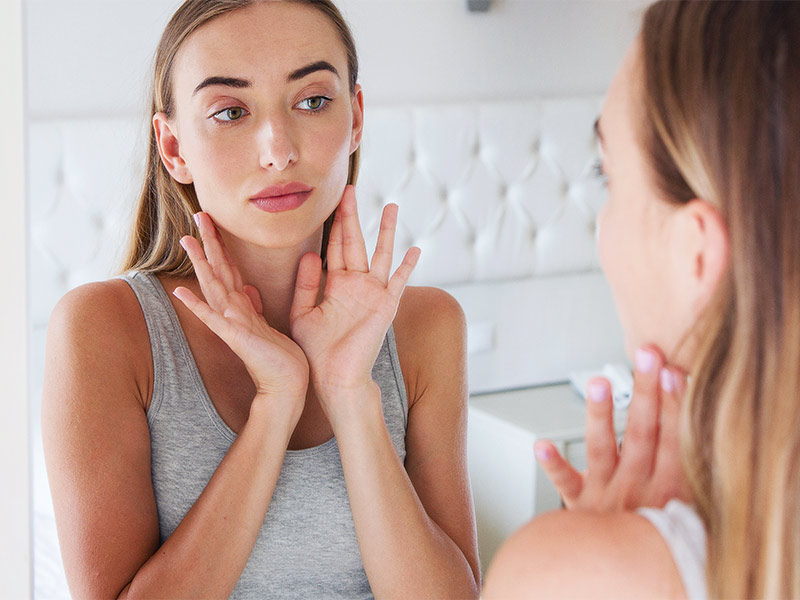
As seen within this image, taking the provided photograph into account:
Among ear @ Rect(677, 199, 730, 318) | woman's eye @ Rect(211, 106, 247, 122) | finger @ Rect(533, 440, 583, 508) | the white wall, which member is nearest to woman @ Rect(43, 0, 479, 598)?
woman's eye @ Rect(211, 106, 247, 122)

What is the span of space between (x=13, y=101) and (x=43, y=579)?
31.7 inches

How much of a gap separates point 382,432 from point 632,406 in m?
0.28

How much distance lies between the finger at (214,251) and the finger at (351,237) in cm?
12

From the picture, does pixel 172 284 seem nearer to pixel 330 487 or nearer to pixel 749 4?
pixel 330 487

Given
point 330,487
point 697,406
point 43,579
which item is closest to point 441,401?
point 330,487

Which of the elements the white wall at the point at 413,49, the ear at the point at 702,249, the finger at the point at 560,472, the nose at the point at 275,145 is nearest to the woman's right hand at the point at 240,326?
the nose at the point at 275,145

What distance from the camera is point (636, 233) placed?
470 millimetres

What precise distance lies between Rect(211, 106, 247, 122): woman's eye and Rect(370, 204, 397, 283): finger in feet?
0.55

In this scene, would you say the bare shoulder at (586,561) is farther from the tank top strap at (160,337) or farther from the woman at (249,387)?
the tank top strap at (160,337)

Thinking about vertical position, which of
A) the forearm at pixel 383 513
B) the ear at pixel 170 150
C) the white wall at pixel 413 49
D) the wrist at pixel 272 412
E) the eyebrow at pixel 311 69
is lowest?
the forearm at pixel 383 513

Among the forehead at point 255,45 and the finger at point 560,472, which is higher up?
the forehead at point 255,45

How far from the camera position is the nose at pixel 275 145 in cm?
69

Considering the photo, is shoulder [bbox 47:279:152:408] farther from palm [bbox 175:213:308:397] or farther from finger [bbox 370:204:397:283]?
finger [bbox 370:204:397:283]

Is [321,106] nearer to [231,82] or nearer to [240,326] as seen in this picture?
[231,82]
